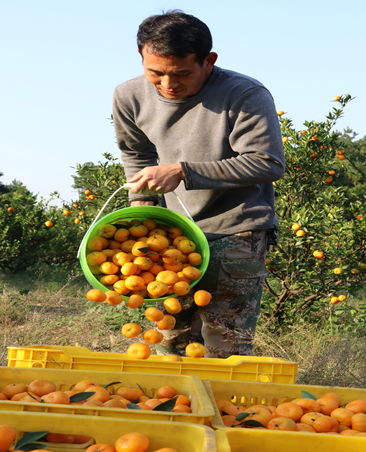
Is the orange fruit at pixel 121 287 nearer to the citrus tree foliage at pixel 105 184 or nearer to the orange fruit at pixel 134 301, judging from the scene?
the orange fruit at pixel 134 301

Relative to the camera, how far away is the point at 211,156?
2188mm

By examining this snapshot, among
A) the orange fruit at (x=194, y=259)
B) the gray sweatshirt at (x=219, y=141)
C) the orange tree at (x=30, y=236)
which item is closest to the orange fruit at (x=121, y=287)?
the orange fruit at (x=194, y=259)

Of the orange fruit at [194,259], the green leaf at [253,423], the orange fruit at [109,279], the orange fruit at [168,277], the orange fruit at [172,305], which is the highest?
the orange fruit at [194,259]

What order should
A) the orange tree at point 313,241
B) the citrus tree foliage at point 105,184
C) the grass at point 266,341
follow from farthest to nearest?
the citrus tree foliage at point 105,184
the orange tree at point 313,241
the grass at point 266,341

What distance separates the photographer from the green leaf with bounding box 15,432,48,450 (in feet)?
3.16

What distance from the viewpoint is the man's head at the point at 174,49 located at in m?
1.85

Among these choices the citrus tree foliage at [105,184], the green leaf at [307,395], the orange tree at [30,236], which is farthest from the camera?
the orange tree at [30,236]

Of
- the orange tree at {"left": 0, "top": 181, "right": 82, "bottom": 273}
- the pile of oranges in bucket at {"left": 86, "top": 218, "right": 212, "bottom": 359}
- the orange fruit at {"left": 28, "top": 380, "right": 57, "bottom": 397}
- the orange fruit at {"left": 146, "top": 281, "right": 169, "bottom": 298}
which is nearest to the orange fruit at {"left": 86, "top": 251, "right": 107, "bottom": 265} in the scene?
the pile of oranges in bucket at {"left": 86, "top": 218, "right": 212, "bottom": 359}

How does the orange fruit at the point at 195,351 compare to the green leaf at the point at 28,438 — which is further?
the orange fruit at the point at 195,351

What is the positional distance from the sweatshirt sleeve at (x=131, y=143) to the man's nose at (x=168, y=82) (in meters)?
0.47

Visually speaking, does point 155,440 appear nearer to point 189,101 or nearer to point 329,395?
point 329,395

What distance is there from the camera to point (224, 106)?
212 centimetres

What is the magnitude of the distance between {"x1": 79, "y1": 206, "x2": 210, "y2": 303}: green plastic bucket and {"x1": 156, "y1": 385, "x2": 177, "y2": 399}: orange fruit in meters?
0.50

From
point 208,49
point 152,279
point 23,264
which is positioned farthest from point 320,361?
point 23,264
